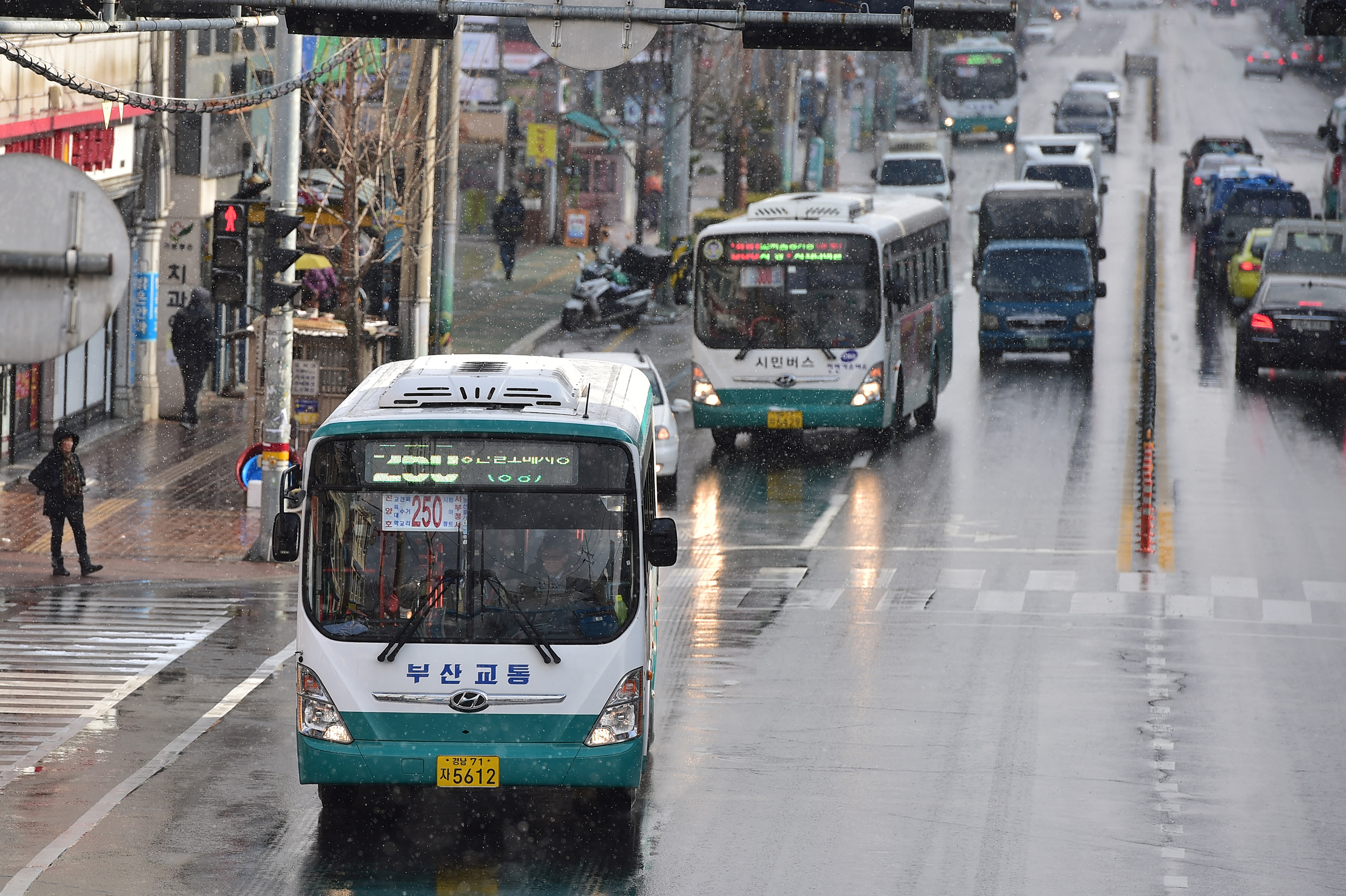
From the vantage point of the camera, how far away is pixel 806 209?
27.9 metres

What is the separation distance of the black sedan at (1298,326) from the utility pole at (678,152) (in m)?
15.4

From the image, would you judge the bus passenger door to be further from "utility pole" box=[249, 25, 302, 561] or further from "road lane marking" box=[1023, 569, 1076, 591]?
"utility pole" box=[249, 25, 302, 561]

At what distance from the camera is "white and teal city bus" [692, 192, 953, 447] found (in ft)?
88.8

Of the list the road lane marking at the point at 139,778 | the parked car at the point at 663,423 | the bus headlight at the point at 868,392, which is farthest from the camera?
A: the bus headlight at the point at 868,392

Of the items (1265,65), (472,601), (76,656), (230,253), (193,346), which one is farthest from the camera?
(1265,65)

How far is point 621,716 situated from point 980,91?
6507cm

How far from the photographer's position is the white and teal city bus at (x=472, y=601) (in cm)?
1145

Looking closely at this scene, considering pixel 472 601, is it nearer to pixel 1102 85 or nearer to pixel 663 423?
pixel 663 423

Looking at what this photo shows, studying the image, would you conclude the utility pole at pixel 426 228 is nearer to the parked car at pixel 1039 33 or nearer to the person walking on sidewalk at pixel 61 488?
the person walking on sidewalk at pixel 61 488

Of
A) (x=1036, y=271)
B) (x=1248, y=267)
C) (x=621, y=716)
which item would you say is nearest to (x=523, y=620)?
(x=621, y=716)

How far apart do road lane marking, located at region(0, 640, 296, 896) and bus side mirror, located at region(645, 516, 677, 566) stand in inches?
133

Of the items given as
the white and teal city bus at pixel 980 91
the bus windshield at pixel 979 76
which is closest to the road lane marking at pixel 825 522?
the bus windshield at pixel 979 76

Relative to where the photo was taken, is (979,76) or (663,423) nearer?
(663,423)

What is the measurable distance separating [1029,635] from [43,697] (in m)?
7.67
